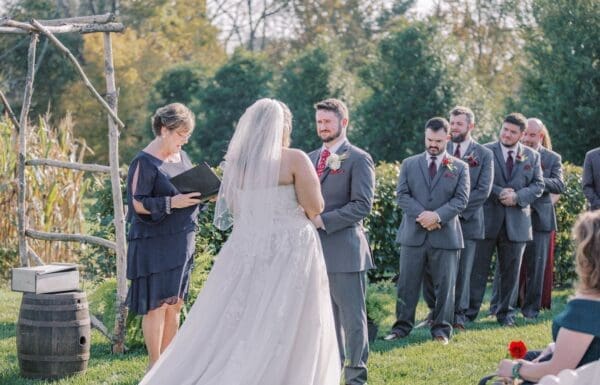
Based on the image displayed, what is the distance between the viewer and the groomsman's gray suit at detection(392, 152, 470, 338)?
26.5 feet

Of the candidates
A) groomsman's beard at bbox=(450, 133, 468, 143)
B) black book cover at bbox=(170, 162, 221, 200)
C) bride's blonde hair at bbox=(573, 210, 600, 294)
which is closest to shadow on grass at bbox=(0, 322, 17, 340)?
black book cover at bbox=(170, 162, 221, 200)

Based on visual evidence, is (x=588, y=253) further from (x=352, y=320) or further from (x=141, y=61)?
(x=141, y=61)

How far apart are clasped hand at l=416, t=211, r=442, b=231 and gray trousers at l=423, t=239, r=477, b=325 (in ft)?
2.97

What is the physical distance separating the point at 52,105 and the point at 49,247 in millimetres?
19783

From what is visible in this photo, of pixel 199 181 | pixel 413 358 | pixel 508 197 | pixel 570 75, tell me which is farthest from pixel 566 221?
pixel 199 181

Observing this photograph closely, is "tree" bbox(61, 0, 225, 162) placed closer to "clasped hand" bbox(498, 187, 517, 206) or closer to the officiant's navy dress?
"clasped hand" bbox(498, 187, 517, 206)

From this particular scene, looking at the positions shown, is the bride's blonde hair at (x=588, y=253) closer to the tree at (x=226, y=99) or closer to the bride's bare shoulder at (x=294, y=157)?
the bride's bare shoulder at (x=294, y=157)

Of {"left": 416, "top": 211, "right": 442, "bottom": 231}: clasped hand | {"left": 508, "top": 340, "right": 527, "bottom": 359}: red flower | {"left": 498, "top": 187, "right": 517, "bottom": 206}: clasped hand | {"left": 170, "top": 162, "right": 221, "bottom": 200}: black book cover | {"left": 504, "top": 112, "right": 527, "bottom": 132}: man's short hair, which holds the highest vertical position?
{"left": 504, "top": 112, "right": 527, "bottom": 132}: man's short hair

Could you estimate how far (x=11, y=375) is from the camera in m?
6.83

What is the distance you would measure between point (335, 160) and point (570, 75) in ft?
34.9

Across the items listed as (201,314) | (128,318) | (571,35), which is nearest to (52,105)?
(571,35)

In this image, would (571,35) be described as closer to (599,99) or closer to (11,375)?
(599,99)

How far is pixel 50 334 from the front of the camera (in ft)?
21.7

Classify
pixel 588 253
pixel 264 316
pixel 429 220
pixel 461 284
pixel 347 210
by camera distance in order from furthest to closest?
pixel 461 284
pixel 429 220
pixel 347 210
pixel 264 316
pixel 588 253
